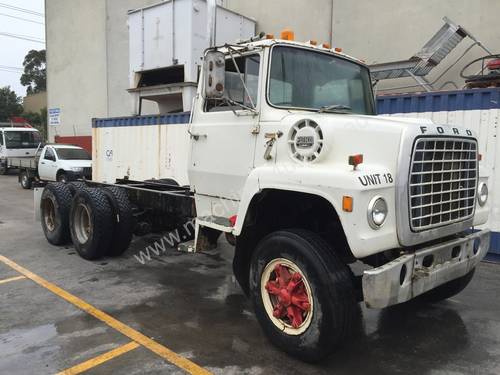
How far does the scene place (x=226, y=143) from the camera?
4531 millimetres

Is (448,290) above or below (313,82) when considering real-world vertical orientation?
below

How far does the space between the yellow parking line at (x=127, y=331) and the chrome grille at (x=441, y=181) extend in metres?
2.07

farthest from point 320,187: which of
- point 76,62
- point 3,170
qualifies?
point 3,170

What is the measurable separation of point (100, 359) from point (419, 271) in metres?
2.67

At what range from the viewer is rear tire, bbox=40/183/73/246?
7.39 metres

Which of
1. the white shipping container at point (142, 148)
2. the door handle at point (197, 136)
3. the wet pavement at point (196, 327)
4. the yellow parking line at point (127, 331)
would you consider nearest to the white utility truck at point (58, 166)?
the white shipping container at point (142, 148)

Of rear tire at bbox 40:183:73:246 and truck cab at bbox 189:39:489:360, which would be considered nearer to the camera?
truck cab at bbox 189:39:489:360

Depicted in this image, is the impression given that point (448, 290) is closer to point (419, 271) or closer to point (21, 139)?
point (419, 271)

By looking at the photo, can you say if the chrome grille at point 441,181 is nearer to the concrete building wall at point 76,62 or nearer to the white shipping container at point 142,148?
the white shipping container at point 142,148

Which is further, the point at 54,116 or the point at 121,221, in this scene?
the point at 54,116

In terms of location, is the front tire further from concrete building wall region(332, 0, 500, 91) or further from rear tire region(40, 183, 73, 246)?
concrete building wall region(332, 0, 500, 91)

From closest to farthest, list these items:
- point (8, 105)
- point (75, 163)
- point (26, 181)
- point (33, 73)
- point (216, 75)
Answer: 1. point (216, 75)
2. point (75, 163)
3. point (26, 181)
4. point (8, 105)
5. point (33, 73)

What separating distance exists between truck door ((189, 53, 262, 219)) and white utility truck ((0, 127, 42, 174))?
2017cm

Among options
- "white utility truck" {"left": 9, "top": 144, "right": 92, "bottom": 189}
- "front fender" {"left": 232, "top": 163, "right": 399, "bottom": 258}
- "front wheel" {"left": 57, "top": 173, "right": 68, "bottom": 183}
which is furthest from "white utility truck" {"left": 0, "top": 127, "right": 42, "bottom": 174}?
"front fender" {"left": 232, "top": 163, "right": 399, "bottom": 258}
